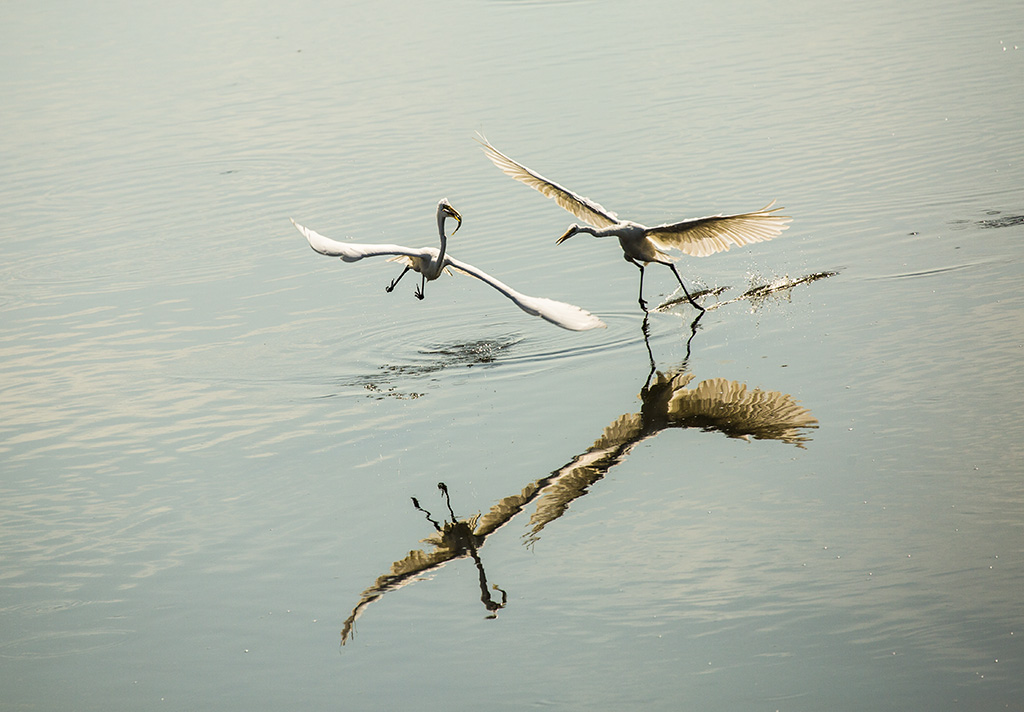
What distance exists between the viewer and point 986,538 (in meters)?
7.56

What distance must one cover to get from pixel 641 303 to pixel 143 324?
6207 mm

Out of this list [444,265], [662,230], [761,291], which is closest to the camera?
[444,265]

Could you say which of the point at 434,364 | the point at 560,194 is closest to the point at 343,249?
the point at 434,364

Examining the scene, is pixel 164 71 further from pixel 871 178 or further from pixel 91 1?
pixel 871 178

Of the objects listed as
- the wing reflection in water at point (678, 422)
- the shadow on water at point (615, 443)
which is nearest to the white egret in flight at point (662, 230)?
the shadow on water at point (615, 443)

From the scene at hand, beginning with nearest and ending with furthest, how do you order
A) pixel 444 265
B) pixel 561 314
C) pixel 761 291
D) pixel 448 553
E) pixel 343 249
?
pixel 448 553 → pixel 561 314 → pixel 343 249 → pixel 444 265 → pixel 761 291

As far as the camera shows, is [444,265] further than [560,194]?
No

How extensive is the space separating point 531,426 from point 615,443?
2.71 feet

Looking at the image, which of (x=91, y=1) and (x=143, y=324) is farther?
(x=91, y=1)

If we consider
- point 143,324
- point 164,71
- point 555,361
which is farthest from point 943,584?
point 164,71

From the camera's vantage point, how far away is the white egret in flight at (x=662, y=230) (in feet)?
38.8

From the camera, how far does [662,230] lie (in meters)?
12.3

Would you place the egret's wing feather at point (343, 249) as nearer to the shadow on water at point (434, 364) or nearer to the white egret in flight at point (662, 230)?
the shadow on water at point (434, 364)

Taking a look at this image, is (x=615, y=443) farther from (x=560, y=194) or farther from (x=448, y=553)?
(x=560, y=194)
